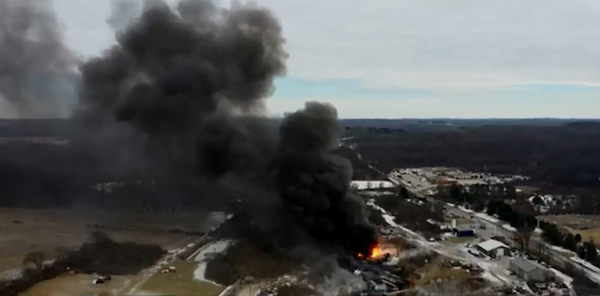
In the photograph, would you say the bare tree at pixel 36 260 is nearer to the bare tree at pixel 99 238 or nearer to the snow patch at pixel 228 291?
the bare tree at pixel 99 238

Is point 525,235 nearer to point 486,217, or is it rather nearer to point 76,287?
point 486,217

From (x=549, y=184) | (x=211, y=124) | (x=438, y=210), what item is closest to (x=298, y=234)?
(x=211, y=124)

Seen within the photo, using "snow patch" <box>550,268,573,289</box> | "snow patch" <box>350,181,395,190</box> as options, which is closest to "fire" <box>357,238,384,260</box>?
"snow patch" <box>550,268,573,289</box>

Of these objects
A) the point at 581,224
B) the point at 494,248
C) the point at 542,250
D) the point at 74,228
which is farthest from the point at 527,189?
→ the point at 74,228

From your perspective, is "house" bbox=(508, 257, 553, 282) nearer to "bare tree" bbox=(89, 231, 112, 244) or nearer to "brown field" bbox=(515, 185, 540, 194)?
"bare tree" bbox=(89, 231, 112, 244)

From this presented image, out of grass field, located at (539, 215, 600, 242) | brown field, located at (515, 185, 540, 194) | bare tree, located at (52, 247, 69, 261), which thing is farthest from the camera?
brown field, located at (515, 185, 540, 194)

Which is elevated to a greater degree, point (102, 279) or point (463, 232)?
point (102, 279)
